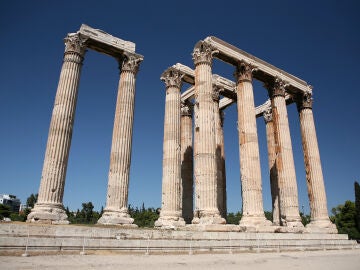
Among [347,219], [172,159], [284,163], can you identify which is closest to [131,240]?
[172,159]

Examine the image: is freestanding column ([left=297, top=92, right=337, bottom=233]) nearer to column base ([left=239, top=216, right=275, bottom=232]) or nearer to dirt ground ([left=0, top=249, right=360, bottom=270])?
column base ([left=239, top=216, right=275, bottom=232])

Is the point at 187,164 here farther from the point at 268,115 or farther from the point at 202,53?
the point at 202,53

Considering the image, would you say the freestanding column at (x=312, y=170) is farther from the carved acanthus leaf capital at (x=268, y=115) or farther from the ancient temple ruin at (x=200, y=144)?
the carved acanthus leaf capital at (x=268, y=115)

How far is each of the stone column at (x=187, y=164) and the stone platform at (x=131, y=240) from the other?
12.2 meters

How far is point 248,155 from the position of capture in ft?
93.4

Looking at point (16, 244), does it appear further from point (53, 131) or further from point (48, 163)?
point (53, 131)

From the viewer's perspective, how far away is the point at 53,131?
76.5ft

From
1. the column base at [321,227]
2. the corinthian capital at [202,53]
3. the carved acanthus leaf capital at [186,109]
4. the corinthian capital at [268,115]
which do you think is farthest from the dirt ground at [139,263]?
the corinthian capital at [268,115]

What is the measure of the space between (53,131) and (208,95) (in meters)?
13.5

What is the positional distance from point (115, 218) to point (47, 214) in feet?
16.8

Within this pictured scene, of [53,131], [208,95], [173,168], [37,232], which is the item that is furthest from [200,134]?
[37,232]

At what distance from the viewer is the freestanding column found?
32562 mm

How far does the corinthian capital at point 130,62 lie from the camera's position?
2896cm

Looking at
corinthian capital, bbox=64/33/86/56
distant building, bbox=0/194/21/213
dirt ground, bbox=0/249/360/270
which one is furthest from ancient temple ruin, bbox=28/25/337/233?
distant building, bbox=0/194/21/213
